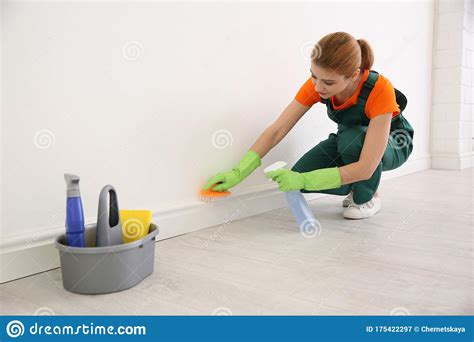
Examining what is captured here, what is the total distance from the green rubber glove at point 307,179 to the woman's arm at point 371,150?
0.03 m

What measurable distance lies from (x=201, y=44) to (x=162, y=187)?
1.40 ft

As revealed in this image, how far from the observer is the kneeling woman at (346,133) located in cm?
132

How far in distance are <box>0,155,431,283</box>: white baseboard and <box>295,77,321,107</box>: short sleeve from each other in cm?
32

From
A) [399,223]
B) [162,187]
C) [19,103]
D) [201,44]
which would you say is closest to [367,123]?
[399,223]

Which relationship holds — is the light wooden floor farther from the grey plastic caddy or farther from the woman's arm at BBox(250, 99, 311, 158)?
the woman's arm at BBox(250, 99, 311, 158)

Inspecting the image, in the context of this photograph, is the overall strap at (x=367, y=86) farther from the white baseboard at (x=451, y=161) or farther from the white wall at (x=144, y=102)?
the white baseboard at (x=451, y=161)

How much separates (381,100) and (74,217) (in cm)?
92

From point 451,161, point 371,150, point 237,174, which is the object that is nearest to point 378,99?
point 371,150

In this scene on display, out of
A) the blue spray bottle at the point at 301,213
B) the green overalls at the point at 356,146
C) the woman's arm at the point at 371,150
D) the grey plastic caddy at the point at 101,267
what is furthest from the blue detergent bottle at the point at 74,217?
the green overalls at the point at 356,146

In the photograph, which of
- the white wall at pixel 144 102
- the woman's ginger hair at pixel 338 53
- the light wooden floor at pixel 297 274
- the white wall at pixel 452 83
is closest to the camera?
the light wooden floor at pixel 297 274

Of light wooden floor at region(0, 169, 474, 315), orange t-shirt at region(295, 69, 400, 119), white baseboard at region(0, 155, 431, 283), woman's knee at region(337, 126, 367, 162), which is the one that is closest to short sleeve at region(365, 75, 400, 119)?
orange t-shirt at region(295, 69, 400, 119)

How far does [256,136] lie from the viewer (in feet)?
5.34

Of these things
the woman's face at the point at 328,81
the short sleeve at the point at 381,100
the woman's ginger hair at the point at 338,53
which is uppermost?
the woman's ginger hair at the point at 338,53
